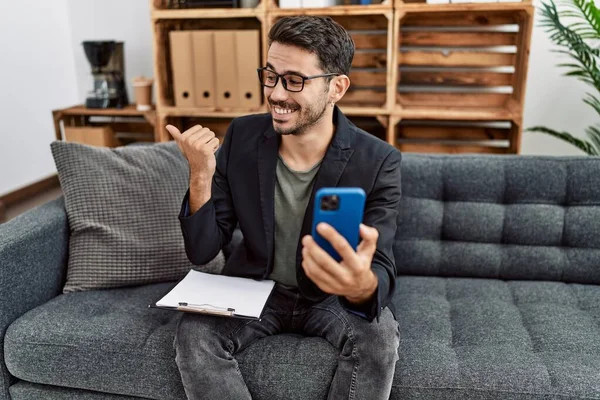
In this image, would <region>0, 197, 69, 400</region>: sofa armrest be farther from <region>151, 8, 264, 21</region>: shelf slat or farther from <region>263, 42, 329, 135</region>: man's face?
<region>151, 8, 264, 21</region>: shelf slat

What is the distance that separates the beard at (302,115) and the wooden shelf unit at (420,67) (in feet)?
4.34

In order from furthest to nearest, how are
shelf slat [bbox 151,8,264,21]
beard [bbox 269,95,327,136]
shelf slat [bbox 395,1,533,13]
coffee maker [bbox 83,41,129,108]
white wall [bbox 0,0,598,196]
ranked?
1. coffee maker [bbox 83,41,129,108]
2. white wall [bbox 0,0,598,196]
3. shelf slat [bbox 151,8,264,21]
4. shelf slat [bbox 395,1,533,13]
5. beard [bbox 269,95,327,136]

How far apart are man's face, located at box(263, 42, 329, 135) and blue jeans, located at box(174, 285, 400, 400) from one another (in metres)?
0.50

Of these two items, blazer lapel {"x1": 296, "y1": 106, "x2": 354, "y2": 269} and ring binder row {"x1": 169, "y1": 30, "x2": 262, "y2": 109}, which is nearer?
blazer lapel {"x1": 296, "y1": 106, "x2": 354, "y2": 269}

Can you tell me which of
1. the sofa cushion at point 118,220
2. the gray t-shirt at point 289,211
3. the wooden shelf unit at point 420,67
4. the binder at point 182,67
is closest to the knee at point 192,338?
the gray t-shirt at point 289,211

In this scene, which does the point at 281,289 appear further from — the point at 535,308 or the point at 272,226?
the point at 535,308

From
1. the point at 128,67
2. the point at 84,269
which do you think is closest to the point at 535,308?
the point at 84,269

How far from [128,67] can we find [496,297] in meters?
2.70

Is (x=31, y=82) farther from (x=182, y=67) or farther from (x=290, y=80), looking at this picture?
(x=290, y=80)

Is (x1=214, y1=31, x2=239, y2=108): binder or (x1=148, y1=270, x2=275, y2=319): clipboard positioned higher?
(x1=214, y1=31, x2=239, y2=108): binder

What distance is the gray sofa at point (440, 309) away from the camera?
132 centimetres

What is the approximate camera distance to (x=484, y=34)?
9.07 ft

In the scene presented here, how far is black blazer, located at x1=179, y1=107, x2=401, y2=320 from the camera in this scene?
1.39m

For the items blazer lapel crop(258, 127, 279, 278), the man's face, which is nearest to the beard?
the man's face
